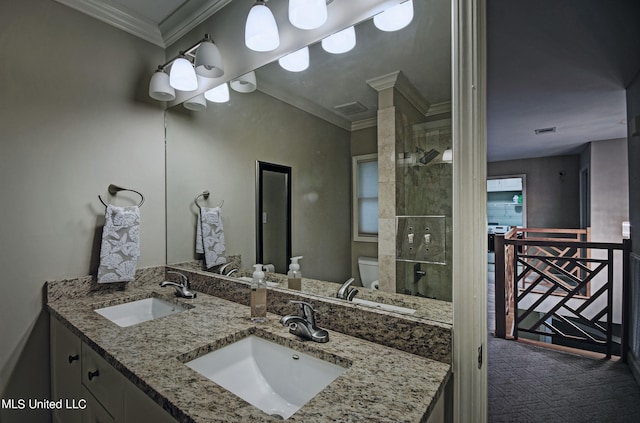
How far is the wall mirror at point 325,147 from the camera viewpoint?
0.96 m

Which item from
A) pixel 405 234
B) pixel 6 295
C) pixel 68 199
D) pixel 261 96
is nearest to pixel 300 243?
pixel 405 234

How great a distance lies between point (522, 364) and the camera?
2660 millimetres

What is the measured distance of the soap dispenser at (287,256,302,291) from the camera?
1314 millimetres

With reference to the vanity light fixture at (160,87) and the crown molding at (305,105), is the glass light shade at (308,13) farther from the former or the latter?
the vanity light fixture at (160,87)

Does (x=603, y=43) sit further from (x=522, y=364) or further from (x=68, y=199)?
(x=68, y=199)

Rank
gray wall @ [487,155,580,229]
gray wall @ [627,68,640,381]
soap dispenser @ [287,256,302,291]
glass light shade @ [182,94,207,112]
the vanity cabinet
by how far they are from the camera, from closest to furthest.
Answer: the vanity cabinet
soap dispenser @ [287,256,302,291]
glass light shade @ [182,94,207,112]
gray wall @ [627,68,640,381]
gray wall @ [487,155,580,229]

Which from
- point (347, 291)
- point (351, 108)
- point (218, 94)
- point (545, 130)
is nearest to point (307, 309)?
point (347, 291)

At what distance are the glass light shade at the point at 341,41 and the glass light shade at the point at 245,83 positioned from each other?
450 millimetres

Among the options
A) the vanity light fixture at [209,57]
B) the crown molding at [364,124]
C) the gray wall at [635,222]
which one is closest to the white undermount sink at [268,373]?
the crown molding at [364,124]

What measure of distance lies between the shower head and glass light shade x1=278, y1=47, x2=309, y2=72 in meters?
0.66

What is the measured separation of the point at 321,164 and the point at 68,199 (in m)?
1.32

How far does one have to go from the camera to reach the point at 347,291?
3.82ft

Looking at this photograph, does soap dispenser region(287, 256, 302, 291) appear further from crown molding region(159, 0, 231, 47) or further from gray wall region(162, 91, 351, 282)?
crown molding region(159, 0, 231, 47)

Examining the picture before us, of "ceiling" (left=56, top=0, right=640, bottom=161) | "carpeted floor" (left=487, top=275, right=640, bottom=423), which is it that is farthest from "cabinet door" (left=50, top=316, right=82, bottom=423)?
"carpeted floor" (left=487, top=275, right=640, bottom=423)
